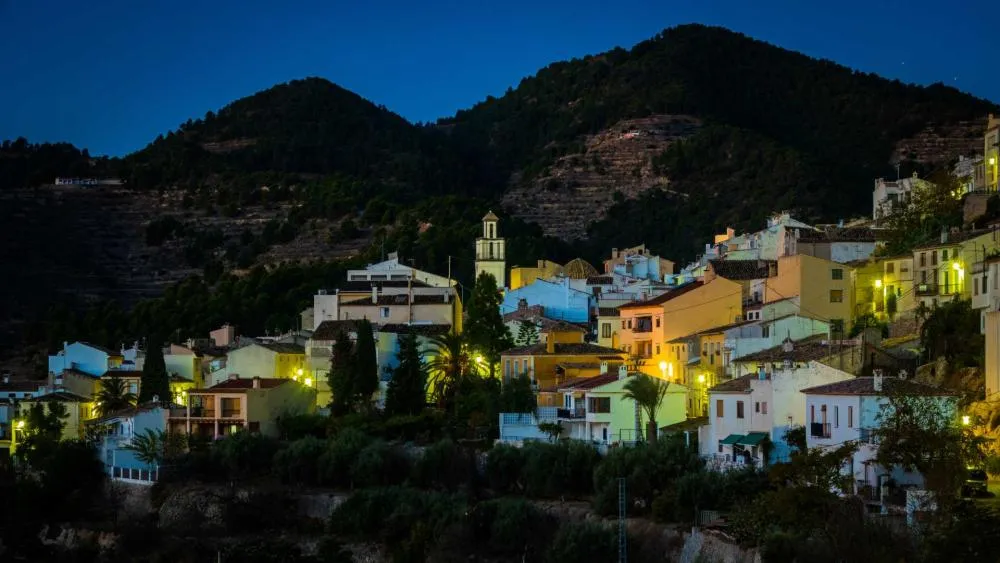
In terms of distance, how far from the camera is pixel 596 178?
12825 cm

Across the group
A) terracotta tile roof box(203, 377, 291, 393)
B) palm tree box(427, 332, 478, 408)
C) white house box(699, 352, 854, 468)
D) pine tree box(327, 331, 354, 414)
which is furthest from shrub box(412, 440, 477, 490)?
terracotta tile roof box(203, 377, 291, 393)

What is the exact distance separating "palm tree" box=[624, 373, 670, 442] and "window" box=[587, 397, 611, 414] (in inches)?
28.1

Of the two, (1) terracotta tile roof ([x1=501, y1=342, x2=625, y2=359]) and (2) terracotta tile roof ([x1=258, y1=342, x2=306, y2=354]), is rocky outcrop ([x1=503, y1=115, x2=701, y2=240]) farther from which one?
(1) terracotta tile roof ([x1=501, y1=342, x2=625, y2=359])

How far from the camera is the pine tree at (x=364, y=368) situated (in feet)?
208

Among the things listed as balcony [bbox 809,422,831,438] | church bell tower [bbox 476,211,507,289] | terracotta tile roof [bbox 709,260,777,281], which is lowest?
balcony [bbox 809,422,831,438]

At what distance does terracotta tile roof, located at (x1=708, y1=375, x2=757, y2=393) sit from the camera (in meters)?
49.6

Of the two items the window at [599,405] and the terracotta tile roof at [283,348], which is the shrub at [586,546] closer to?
the window at [599,405]

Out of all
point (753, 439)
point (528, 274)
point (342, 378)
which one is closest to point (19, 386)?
point (342, 378)

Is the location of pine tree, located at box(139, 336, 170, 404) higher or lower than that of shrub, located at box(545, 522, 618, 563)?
higher

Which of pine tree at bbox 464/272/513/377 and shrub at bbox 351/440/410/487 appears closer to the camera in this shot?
shrub at bbox 351/440/410/487

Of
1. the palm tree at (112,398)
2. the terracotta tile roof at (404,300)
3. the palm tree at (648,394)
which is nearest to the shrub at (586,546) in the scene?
the palm tree at (648,394)

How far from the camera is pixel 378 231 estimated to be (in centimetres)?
10588

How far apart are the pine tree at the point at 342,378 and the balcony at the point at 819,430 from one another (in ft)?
69.3

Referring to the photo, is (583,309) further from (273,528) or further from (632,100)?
(632,100)
